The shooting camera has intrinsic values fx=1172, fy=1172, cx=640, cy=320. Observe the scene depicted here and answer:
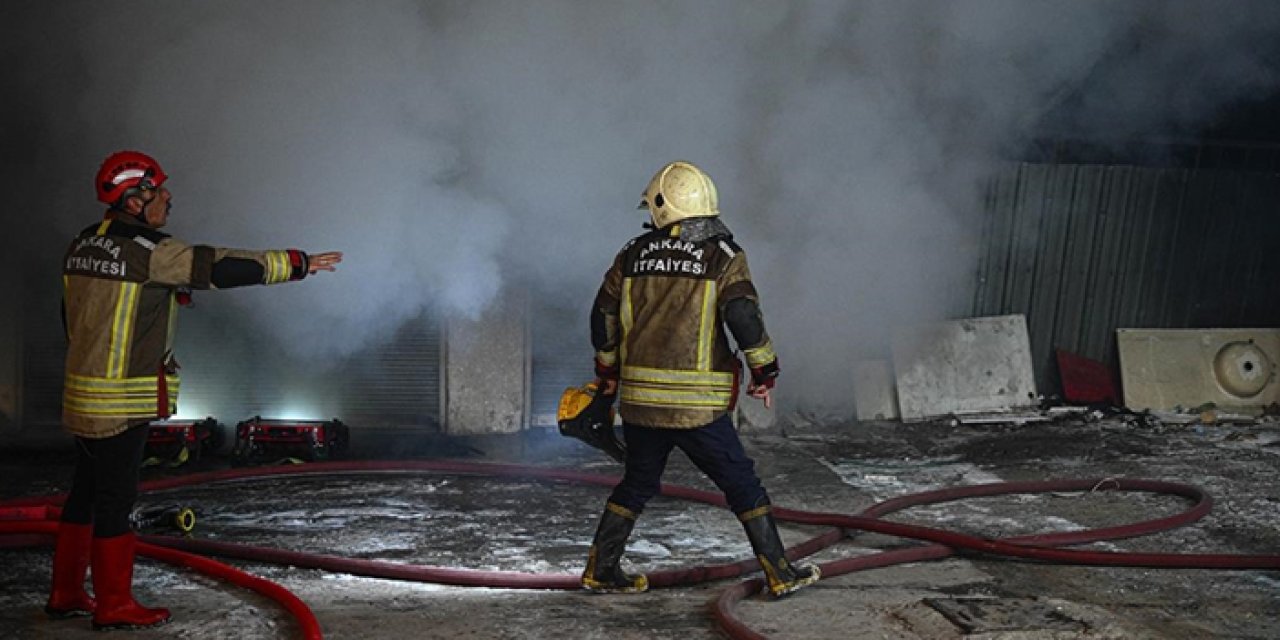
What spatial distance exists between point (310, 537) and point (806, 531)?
2543 millimetres

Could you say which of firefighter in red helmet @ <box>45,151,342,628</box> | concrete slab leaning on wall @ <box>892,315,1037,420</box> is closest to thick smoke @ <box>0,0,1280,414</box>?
concrete slab leaning on wall @ <box>892,315,1037,420</box>

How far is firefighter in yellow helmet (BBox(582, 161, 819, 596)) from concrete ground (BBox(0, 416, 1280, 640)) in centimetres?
29

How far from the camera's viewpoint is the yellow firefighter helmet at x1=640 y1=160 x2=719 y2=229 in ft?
16.0

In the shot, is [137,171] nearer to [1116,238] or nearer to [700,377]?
[700,377]

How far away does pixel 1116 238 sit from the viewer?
10.6 m

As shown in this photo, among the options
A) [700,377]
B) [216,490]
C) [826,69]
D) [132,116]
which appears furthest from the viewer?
[826,69]

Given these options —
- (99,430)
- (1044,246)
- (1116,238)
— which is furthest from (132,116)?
(1116,238)

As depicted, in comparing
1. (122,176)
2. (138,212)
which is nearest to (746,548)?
(138,212)

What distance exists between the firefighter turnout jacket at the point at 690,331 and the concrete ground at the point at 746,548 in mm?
830

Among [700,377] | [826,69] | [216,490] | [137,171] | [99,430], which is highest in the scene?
[826,69]

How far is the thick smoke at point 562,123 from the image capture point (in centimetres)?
768

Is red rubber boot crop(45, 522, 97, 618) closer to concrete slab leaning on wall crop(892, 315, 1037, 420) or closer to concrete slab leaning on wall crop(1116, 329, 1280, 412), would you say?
concrete slab leaning on wall crop(892, 315, 1037, 420)

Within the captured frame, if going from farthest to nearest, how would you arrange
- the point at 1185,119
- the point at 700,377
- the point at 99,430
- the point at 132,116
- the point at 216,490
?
the point at 1185,119
the point at 132,116
the point at 216,490
the point at 700,377
the point at 99,430


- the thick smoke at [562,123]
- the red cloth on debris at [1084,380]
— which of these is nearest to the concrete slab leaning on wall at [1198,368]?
the red cloth on debris at [1084,380]
